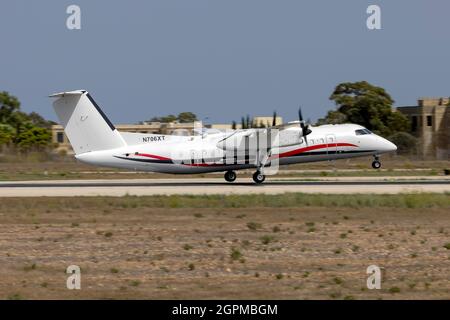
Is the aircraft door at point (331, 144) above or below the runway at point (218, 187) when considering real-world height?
above

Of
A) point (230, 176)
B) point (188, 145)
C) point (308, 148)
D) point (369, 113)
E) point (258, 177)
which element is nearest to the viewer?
point (188, 145)

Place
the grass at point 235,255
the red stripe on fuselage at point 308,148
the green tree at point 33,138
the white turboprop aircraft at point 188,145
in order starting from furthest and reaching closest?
1. the green tree at point 33,138
2. the red stripe on fuselage at point 308,148
3. the white turboprop aircraft at point 188,145
4. the grass at point 235,255

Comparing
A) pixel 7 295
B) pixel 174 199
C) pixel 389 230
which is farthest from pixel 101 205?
pixel 7 295

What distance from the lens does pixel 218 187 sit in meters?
42.3

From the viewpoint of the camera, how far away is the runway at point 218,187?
38.8 meters

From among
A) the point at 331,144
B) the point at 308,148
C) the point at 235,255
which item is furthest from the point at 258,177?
the point at 235,255

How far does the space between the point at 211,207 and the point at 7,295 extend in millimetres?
17319

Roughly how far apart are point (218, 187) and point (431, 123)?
66991mm

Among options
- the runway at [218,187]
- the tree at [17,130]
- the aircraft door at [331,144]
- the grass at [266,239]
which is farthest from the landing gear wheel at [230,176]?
the tree at [17,130]

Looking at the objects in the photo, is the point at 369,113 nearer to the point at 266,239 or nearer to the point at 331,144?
the point at 331,144

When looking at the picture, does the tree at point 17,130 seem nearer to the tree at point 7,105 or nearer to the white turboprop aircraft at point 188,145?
the tree at point 7,105

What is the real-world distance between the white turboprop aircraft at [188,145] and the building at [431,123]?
42607 mm
